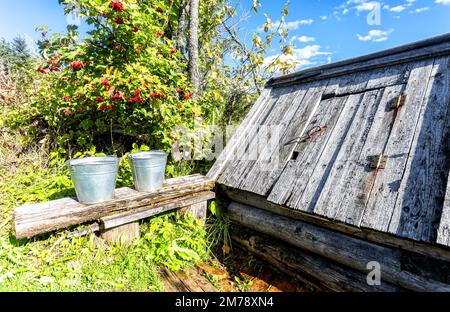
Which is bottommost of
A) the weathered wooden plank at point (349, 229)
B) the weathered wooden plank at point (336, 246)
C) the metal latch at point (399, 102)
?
the weathered wooden plank at point (336, 246)

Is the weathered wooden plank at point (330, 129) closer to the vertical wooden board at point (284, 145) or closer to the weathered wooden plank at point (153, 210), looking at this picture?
the vertical wooden board at point (284, 145)

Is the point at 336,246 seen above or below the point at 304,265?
above

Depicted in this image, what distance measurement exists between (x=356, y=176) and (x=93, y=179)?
8.17 feet

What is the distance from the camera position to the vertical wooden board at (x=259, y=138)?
3.12 meters

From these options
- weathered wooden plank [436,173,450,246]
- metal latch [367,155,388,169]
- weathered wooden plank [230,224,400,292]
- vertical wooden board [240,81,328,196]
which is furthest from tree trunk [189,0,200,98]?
weathered wooden plank [436,173,450,246]

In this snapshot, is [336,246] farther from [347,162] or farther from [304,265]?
[347,162]

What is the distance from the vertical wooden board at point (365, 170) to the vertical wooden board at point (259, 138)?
1.18m

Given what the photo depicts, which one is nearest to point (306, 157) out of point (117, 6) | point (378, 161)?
point (378, 161)

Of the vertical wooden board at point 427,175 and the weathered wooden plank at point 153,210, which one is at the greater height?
the vertical wooden board at point 427,175

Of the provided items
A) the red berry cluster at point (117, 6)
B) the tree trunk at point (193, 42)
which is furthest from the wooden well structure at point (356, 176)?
the red berry cluster at point (117, 6)

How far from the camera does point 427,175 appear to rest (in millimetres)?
1806

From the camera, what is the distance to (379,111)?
2.43 metres

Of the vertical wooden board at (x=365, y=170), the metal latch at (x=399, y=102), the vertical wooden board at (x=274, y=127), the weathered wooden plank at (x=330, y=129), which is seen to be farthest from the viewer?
the vertical wooden board at (x=274, y=127)
